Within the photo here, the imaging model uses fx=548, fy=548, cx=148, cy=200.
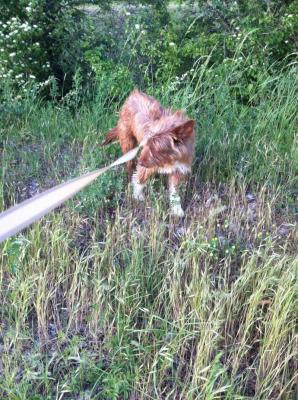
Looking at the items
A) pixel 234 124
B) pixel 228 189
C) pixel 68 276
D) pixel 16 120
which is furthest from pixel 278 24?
pixel 68 276

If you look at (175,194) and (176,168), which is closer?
(175,194)

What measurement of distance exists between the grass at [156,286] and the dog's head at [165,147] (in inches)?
8.1

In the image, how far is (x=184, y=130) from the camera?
348cm

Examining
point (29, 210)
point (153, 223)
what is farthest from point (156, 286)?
point (29, 210)

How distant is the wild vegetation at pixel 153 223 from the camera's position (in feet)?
8.04

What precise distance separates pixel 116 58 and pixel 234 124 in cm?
185

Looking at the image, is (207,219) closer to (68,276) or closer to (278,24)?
(68,276)

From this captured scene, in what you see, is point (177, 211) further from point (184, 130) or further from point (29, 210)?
point (29, 210)

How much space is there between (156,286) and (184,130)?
1109mm

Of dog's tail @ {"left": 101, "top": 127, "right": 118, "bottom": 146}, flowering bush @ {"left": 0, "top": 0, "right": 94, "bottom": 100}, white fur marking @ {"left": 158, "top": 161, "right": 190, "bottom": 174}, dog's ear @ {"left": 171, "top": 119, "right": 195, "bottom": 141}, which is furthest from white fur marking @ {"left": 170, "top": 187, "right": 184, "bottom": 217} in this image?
flowering bush @ {"left": 0, "top": 0, "right": 94, "bottom": 100}

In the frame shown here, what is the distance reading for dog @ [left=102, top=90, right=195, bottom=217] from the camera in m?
3.52

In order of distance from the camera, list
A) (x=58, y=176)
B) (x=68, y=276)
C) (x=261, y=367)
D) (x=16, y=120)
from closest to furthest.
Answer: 1. (x=261, y=367)
2. (x=68, y=276)
3. (x=58, y=176)
4. (x=16, y=120)

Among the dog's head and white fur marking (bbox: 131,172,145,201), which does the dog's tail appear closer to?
white fur marking (bbox: 131,172,145,201)

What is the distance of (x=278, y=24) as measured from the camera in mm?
5320
